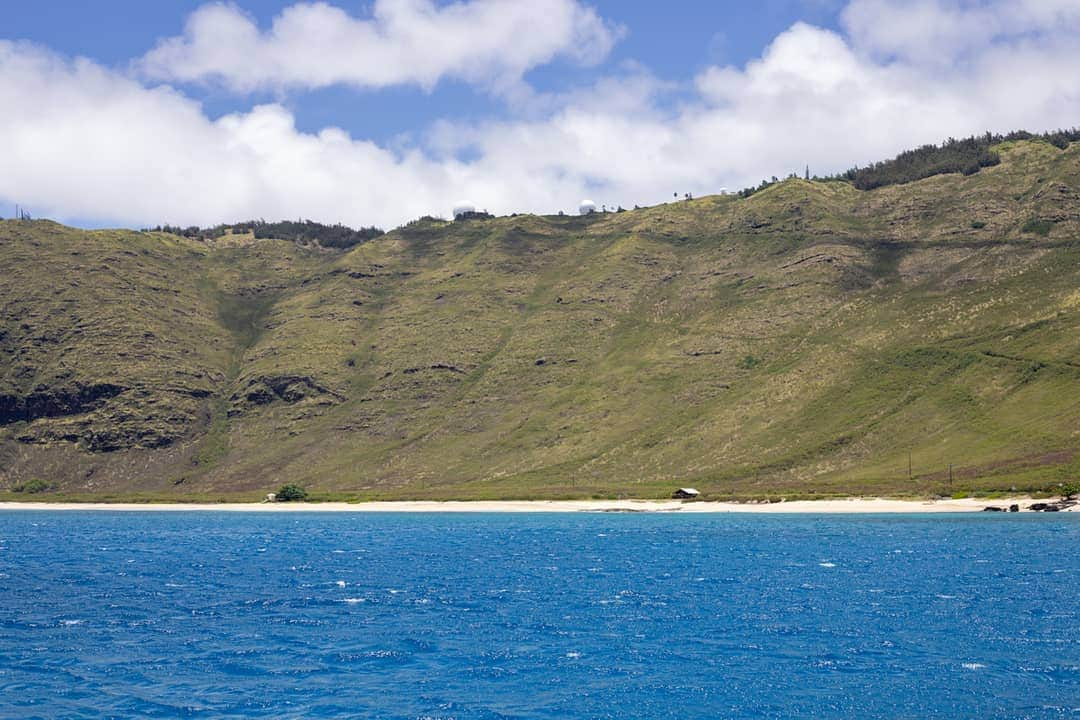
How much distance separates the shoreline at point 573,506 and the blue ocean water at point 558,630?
3593 centimetres

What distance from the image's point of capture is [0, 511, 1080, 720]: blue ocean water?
3628 centimetres

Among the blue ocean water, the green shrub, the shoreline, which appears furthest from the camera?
the green shrub

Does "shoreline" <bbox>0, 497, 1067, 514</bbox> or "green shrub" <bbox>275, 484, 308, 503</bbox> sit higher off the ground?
"green shrub" <bbox>275, 484, 308, 503</bbox>

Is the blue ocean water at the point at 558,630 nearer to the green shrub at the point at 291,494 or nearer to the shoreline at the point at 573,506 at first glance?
the shoreline at the point at 573,506

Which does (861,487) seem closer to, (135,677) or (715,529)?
(715,529)

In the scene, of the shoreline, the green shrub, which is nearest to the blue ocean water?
the shoreline

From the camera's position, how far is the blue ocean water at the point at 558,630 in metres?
36.3

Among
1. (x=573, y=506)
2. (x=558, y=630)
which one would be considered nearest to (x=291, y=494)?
(x=573, y=506)

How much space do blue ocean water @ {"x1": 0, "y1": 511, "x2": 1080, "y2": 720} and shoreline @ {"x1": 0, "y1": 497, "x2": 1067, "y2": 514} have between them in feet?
118

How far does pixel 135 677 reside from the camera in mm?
40562

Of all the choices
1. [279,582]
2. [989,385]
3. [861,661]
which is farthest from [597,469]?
[861,661]

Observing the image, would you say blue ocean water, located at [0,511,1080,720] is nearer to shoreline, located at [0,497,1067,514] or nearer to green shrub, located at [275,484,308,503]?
shoreline, located at [0,497,1067,514]

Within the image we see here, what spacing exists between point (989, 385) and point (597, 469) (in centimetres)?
6973

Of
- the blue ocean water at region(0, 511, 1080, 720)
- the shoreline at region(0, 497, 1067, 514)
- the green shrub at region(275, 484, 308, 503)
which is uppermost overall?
the green shrub at region(275, 484, 308, 503)
